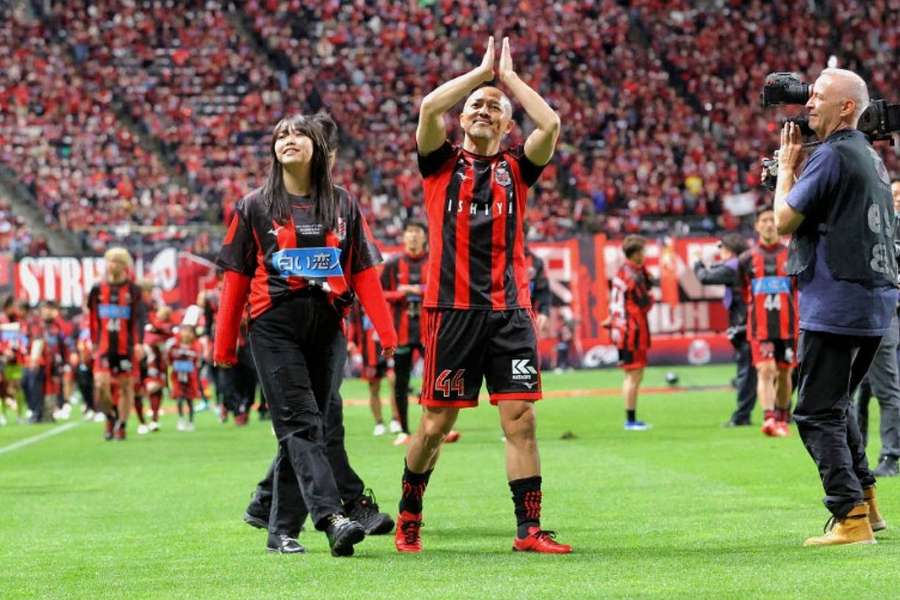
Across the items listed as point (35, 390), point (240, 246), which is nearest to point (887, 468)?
point (240, 246)

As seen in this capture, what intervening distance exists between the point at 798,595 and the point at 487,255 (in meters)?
2.60

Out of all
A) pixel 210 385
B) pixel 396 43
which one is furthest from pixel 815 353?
pixel 396 43

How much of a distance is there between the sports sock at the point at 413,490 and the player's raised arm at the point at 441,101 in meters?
1.63

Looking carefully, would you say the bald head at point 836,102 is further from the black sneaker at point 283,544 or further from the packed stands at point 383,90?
the packed stands at point 383,90

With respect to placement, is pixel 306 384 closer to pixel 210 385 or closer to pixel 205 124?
pixel 210 385

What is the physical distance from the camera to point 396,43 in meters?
46.3

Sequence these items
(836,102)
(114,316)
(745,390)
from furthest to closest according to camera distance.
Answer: (114,316), (745,390), (836,102)

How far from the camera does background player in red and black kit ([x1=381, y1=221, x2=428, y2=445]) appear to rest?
17531mm

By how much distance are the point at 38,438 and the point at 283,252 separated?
13913mm

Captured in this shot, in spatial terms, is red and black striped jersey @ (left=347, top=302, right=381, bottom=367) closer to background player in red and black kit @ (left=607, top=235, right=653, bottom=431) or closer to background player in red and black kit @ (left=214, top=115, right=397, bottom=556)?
background player in red and black kit @ (left=607, top=235, right=653, bottom=431)

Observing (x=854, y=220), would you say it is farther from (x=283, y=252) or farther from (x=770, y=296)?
(x=770, y=296)

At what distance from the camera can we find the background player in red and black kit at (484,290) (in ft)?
26.9

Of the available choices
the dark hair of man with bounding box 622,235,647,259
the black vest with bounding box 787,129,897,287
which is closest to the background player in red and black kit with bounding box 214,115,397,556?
the black vest with bounding box 787,129,897,287

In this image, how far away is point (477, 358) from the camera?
8.27 metres
